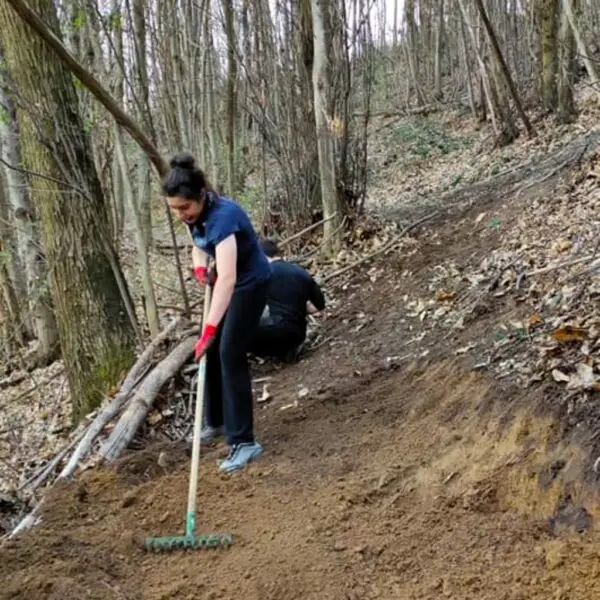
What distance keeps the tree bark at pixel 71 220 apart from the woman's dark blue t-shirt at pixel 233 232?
7.86ft

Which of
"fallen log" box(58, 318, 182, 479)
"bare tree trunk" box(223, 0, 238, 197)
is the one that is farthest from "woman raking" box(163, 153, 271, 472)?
"bare tree trunk" box(223, 0, 238, 197)

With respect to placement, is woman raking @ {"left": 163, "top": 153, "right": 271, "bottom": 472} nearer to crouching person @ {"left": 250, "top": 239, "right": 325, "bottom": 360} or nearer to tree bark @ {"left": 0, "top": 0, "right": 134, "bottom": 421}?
crouching person @ {"left": 250, "top": 239, "right": 325, "bottom": 360}

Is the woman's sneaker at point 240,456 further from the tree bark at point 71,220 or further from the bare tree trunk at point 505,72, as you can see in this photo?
the bare tree trunk at point 505,72

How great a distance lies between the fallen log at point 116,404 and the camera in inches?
188

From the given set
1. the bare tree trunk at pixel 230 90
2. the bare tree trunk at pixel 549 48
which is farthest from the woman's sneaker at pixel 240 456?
the bare tree trunk at pixel 549 48

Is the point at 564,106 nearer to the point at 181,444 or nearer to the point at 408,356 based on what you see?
the point at 408,356

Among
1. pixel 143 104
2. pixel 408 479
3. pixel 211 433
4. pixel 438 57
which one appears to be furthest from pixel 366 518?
pixel 438 57

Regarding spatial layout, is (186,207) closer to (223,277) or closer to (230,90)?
(223,277)

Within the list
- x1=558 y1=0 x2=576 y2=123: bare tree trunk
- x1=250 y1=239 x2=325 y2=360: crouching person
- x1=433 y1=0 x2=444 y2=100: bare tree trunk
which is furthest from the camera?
x1=433 y1=0 x2=444 y2=100: bare tree trunk

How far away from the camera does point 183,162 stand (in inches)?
161

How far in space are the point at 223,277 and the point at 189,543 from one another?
142 centimetres

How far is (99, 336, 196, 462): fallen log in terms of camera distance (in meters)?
4.79

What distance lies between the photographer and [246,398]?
4387 millimetres

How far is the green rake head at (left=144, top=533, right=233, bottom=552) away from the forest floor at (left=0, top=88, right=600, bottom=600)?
47mm
